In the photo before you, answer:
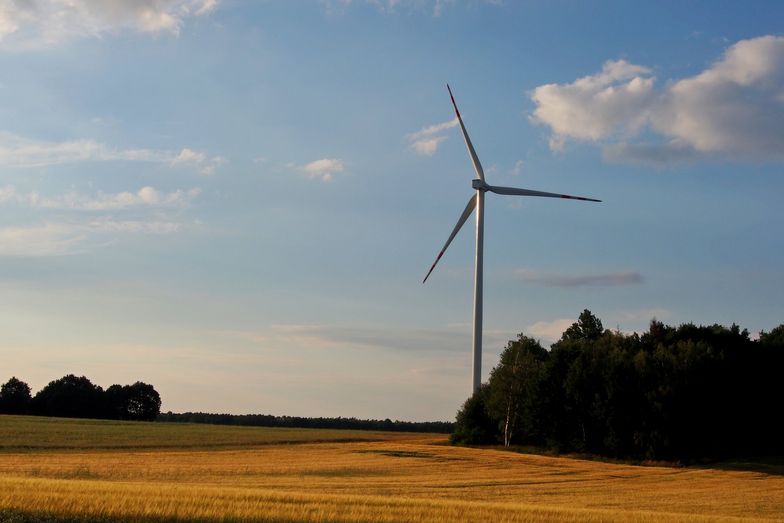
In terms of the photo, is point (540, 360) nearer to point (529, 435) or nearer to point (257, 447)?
point (529, 435)

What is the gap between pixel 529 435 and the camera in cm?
8356

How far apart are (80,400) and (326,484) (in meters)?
138

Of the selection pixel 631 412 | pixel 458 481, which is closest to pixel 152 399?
pixel 631 412

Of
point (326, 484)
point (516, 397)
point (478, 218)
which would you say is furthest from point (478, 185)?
point (326, 484)

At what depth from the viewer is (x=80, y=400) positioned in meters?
166

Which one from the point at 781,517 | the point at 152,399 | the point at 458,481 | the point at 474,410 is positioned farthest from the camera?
the point at 152,399

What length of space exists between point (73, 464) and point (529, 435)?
47.1 meters

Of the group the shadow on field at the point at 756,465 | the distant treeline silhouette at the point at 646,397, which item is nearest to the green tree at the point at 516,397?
the distant treeline silhouette at the point at 646,397

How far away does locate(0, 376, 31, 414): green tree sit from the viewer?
16200cm

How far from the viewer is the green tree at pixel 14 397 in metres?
162

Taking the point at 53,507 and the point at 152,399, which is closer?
the point at 53,507

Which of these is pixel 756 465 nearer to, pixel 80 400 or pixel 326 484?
pixel 326 484

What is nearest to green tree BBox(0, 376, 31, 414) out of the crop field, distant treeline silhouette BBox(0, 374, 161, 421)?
distant treeline silhouette BBox(0, 374, 161, 421)

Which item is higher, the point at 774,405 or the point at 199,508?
the point at 774,405
